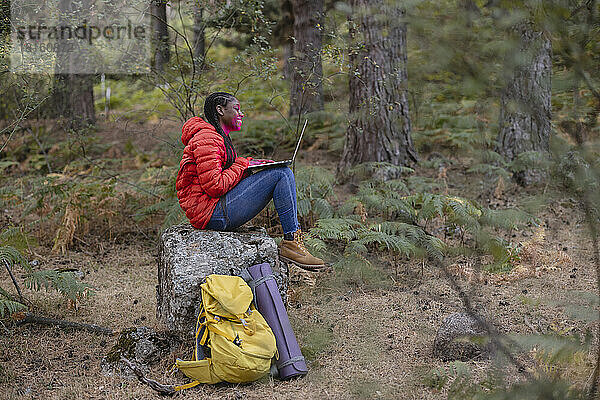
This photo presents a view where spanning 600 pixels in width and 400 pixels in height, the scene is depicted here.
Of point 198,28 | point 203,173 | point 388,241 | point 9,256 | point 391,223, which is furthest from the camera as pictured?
point 198,28

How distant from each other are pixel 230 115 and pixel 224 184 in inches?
23.2

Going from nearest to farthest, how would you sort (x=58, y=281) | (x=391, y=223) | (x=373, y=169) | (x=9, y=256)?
(x=9, y=256), (x=58, y=281), (x=391, y=223), (x=373, y=169)

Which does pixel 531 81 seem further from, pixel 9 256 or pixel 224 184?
pixel 9 256

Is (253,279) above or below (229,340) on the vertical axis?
above

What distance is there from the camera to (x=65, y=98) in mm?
10312

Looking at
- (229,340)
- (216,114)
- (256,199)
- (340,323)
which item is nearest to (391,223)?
(340,323)

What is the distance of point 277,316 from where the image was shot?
13.0 feet

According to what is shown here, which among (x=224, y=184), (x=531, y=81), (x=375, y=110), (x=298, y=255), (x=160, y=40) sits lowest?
(x=298, y=255)

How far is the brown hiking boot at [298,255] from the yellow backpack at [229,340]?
2.77 ft

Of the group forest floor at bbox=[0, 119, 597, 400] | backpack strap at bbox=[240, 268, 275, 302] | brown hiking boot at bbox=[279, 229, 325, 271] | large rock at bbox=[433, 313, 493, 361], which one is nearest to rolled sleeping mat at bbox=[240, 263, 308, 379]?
backpack strap at bbox=[240, 268, 275, 302]

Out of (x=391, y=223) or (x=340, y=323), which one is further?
(x=391, y=223)

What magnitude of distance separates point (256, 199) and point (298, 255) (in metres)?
0.56

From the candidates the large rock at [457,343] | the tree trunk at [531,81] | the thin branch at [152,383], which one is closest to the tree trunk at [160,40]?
the thin branch at [152,383]

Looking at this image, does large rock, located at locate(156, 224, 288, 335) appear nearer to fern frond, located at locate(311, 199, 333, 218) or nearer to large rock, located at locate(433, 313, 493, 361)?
large rock, located at locate(433, 313, 493, 361)
